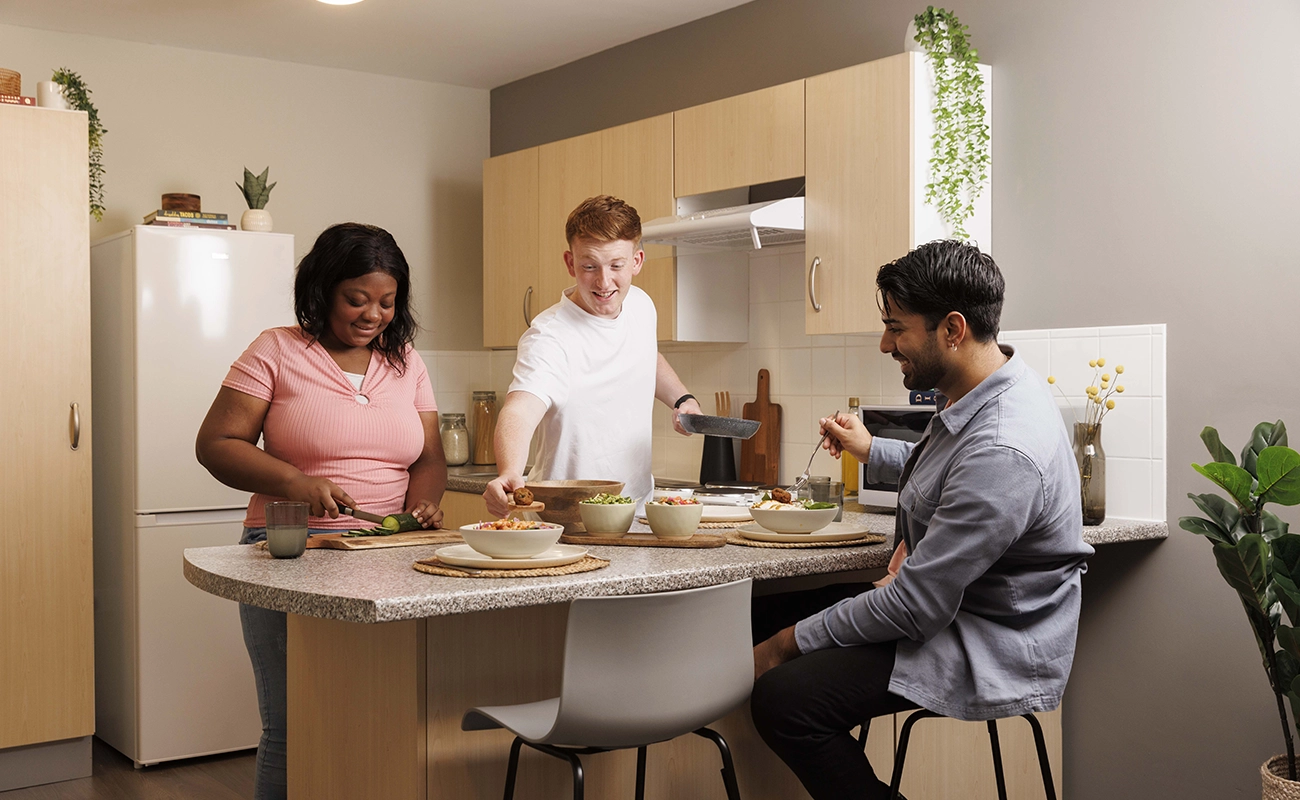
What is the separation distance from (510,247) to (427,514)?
2.24 metres

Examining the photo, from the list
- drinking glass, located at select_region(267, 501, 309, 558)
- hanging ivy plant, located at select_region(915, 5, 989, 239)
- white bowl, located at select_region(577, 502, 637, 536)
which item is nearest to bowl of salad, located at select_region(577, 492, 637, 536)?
white bowl, located at select_region(577, 502, 637, 536)

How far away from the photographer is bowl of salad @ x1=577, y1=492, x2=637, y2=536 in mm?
2244

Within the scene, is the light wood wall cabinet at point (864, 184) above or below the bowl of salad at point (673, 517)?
above

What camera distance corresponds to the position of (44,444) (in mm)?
3689

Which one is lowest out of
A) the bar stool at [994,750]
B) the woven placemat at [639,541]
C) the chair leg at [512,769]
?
the bar stool at [994,750]

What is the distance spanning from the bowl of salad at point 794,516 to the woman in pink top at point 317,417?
68cm

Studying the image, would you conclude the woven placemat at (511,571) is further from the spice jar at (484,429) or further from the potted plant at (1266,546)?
the spice jar at (484,429)

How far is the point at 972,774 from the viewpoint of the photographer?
110 inches

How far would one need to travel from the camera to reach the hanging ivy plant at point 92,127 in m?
3.89

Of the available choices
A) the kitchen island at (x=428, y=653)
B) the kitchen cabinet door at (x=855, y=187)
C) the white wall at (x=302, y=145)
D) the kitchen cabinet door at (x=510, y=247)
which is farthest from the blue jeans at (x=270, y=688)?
the white wall at (x=302, y=145)

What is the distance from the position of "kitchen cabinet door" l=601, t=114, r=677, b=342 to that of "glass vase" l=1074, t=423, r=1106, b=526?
4.63 feet

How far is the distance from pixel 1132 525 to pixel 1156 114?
100 cm

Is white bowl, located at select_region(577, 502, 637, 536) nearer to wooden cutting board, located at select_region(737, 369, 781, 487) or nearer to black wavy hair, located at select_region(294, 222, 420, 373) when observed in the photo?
black wavy hair, located at select_region(294, 222, 420, 373)

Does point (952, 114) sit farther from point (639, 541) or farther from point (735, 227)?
point (639, 541)
